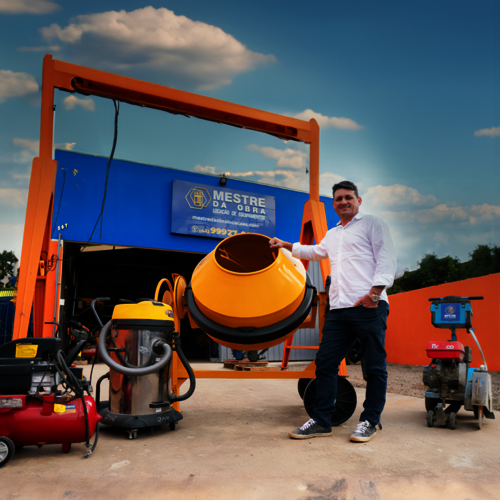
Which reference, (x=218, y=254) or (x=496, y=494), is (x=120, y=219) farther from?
(x=496, y=494)

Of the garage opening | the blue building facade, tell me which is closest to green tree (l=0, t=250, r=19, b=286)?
the garage opening

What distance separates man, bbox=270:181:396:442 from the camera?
221 cm

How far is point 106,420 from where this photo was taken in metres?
2.28

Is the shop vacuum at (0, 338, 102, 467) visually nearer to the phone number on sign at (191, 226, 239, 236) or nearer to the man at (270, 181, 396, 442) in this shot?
the man at (270, 181, 396, 442)

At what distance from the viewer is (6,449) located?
68.4 inches

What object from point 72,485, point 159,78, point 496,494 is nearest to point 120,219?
point 159,78

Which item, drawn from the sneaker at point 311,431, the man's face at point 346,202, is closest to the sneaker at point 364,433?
the sneaker at point 311,431

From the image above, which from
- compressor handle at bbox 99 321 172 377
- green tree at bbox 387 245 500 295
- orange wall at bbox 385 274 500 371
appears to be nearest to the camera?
compressor handle at bbox 99 321 172 377

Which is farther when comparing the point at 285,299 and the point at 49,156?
the point at 49,156

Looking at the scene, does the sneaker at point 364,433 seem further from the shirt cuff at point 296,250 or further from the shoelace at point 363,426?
the shirt cuff at point 296,250

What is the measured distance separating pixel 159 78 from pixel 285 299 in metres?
2.13

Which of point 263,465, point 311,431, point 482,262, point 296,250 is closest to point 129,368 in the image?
point 263,465

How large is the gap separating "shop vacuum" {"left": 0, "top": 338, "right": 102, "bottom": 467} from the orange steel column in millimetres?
445

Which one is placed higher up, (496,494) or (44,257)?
(44,257)
